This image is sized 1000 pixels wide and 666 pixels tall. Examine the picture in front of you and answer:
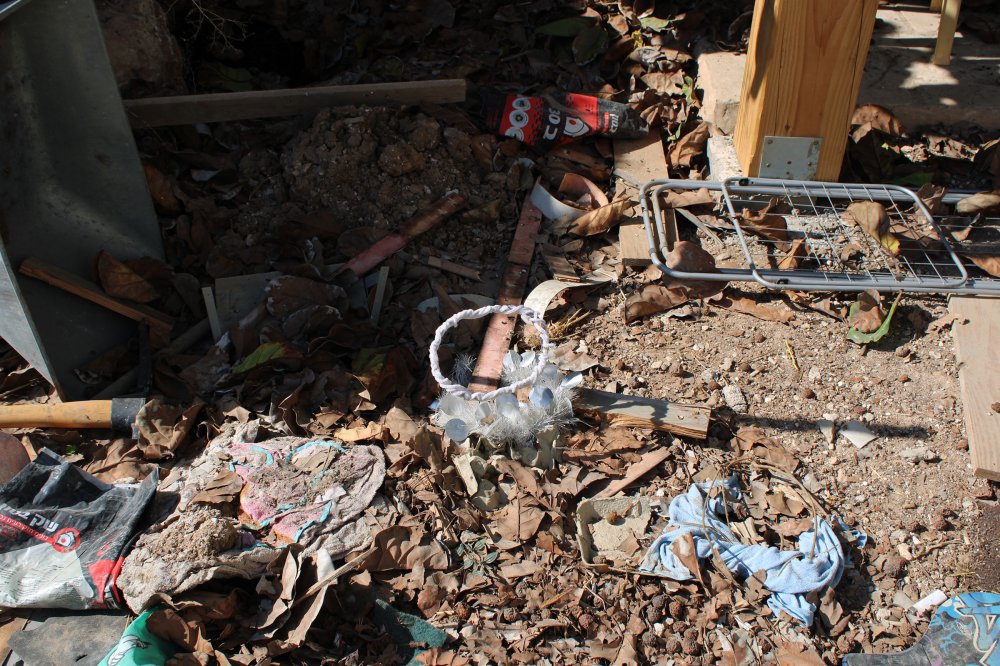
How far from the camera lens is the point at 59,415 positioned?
3197mm

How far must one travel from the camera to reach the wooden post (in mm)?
3350

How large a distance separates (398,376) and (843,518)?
1.80 metres

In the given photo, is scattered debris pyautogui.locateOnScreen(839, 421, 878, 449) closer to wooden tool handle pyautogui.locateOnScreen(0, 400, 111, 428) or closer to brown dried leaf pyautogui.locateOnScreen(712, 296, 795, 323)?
brown dried leaf pyautogui.locateOnScreen(712, 296, 795, 323)

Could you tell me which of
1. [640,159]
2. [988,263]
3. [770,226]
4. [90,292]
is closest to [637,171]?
[640,159]

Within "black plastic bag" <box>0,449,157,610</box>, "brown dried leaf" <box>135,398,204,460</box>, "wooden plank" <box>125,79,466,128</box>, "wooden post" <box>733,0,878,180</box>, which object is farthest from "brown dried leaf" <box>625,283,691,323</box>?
"black plastic bag" <box>0,449,157,610</box>

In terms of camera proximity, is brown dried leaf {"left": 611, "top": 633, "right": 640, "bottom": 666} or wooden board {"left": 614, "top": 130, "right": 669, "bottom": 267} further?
wooden board {"left": 614, "top": 130, "right": 669, "bottom": 267}

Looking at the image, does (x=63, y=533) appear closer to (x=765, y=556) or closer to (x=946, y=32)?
(x=765, y=556)

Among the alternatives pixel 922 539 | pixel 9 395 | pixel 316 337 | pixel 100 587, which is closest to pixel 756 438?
pixel 922 539

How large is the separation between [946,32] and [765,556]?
129 inches

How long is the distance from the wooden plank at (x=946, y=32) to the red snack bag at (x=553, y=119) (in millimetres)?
1661

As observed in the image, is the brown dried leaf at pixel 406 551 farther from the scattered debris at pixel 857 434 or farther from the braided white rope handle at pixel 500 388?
the scattered debris at pixel 857 434

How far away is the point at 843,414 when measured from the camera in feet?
10.5

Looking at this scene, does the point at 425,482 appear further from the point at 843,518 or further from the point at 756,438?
the point at 843,518

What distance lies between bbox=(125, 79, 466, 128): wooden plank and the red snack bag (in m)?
0.24
